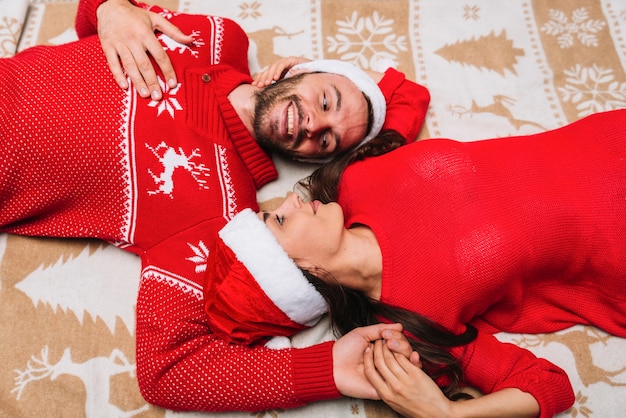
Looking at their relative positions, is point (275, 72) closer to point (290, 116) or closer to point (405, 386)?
point (290, 116)

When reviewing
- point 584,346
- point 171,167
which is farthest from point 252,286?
point 584,346

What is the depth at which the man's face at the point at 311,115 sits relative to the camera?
4.86ft

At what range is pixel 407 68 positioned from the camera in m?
1.83

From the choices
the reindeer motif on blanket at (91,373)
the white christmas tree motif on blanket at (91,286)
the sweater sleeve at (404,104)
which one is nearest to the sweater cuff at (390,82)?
the sweater sleeve at (404,104)

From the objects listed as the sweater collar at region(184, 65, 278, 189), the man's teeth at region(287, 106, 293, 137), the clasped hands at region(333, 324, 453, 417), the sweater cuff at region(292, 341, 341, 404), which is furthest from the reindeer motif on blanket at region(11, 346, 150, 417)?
the man's teeth at region(287, 106, 293, 137)

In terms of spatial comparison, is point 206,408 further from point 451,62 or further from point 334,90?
point 451,62

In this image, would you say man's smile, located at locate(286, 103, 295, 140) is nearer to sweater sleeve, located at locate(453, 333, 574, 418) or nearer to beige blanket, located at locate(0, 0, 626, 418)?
beige blanket, located at locate(0, 0, 626, 418)

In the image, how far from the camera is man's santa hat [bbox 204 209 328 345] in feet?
3.86

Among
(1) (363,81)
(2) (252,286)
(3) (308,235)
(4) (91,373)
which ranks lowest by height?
(4) (91,373)

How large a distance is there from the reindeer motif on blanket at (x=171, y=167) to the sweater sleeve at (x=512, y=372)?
2.67ft

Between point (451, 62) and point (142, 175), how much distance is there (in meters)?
1.14

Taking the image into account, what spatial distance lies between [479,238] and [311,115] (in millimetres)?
582

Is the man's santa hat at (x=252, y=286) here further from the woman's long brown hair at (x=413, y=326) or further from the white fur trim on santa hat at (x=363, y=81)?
the white fur trim on santa hat at (x=363, y=81)

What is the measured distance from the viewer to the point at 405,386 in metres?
1.17
